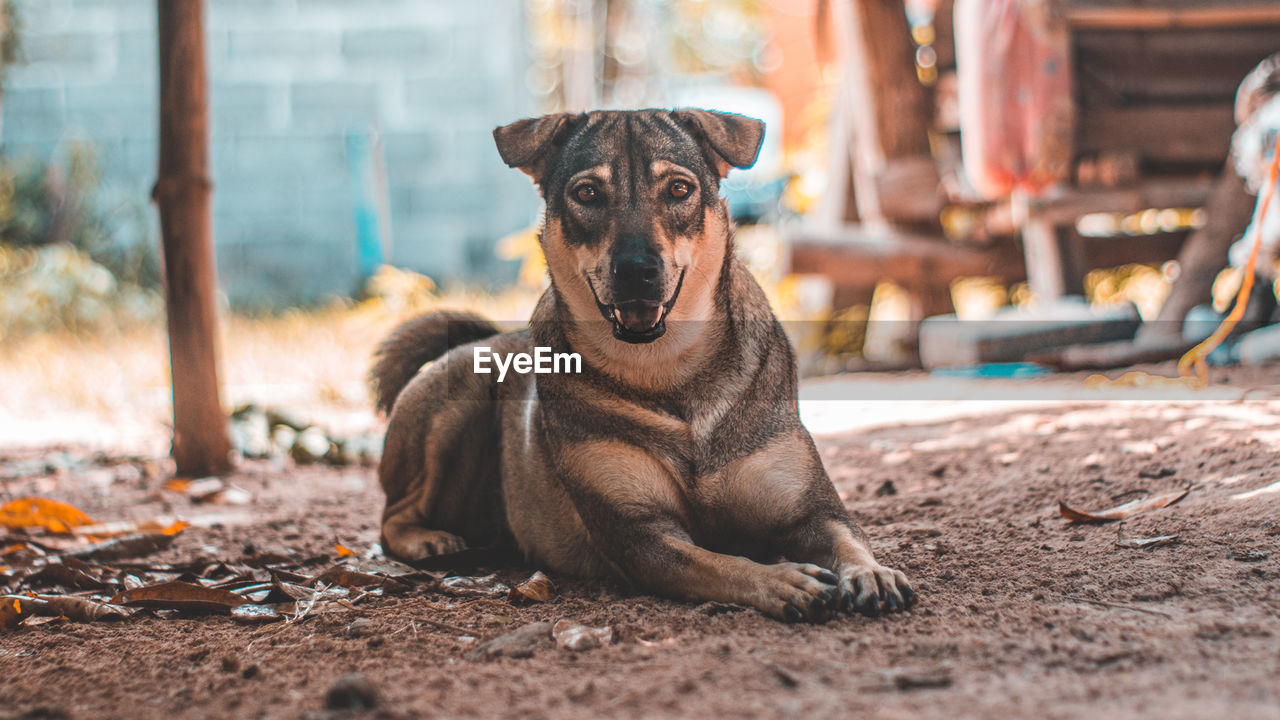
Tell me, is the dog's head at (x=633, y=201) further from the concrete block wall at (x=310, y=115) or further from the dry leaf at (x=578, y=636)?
the concrete block wall at (x=310, y=115)

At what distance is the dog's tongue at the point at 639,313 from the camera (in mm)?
2908

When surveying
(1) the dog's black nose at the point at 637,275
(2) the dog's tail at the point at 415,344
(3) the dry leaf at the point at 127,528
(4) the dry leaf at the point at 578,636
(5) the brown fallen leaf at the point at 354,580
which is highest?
(1) the dog's black nose at the point at 637,275

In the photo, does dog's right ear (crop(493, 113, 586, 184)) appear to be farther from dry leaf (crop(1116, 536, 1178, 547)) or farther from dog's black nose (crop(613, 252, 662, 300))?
dry leaf (crop(1116, 536, 1178, 547))

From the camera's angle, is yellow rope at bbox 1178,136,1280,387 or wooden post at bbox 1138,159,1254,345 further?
wooden post at bbox 1138,159,1254,345

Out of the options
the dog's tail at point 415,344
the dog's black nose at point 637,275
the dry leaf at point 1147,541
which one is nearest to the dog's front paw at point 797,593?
the dog's black nose at point 637,275

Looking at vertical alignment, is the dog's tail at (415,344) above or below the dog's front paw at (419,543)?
above

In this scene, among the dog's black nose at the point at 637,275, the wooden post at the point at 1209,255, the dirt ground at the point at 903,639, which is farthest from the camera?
the wooden post at the point at 1209,255

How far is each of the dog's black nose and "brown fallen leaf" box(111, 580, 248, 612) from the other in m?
1.46

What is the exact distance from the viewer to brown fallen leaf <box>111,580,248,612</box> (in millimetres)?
3043

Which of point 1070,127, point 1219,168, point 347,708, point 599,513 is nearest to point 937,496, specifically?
point 599,513

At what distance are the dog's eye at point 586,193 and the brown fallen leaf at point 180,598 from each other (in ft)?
5.08

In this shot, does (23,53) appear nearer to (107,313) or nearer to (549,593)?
(107,313)

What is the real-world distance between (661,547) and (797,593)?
17.3 inches
